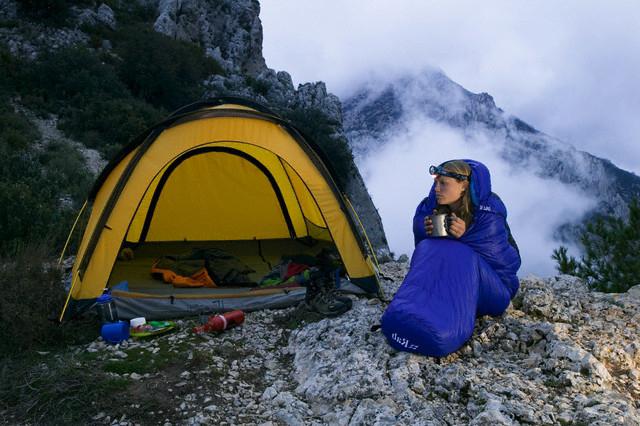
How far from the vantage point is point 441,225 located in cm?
391

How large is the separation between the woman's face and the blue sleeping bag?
11cm

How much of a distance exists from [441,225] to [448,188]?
33cm

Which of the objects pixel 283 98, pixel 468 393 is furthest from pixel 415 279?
pixel 283 98

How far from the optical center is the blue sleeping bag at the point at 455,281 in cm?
355

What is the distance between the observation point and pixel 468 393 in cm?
320

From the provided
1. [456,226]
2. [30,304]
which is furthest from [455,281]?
[30,304]

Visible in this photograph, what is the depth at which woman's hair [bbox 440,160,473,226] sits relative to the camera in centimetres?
398

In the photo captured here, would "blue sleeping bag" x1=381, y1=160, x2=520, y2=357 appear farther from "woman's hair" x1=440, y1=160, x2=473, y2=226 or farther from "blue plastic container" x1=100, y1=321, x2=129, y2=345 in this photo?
"blue plastic container" x1=100, y1=321, x2=129, y2=345

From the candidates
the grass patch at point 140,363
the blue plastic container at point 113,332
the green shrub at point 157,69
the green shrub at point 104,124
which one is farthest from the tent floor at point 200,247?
the green shrub at point 157,69

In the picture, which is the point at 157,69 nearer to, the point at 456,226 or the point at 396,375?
the point at 456,226

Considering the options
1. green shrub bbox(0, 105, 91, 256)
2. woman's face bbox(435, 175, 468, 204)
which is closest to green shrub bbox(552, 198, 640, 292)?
woman's face bbox(435, 175, 468, 204)

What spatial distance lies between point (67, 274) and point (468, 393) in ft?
16.5

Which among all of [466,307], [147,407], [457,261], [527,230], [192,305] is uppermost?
[527,230]

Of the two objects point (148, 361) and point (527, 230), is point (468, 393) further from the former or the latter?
point (527, 230)
